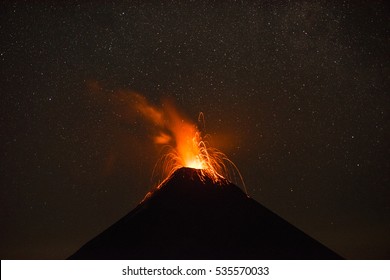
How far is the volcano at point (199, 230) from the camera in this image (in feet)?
67.6

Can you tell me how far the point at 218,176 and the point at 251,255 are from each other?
10.4 metres

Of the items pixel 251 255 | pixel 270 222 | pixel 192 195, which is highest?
pixel 192 195

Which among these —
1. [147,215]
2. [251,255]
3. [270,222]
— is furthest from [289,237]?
[147,215]

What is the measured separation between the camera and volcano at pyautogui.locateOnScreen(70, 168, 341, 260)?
20.6m

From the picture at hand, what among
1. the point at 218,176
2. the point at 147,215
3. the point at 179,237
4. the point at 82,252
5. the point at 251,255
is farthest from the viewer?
the point at 218,176

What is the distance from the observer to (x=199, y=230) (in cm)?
2270

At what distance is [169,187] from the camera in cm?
2786

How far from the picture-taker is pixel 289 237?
23.9 meters
